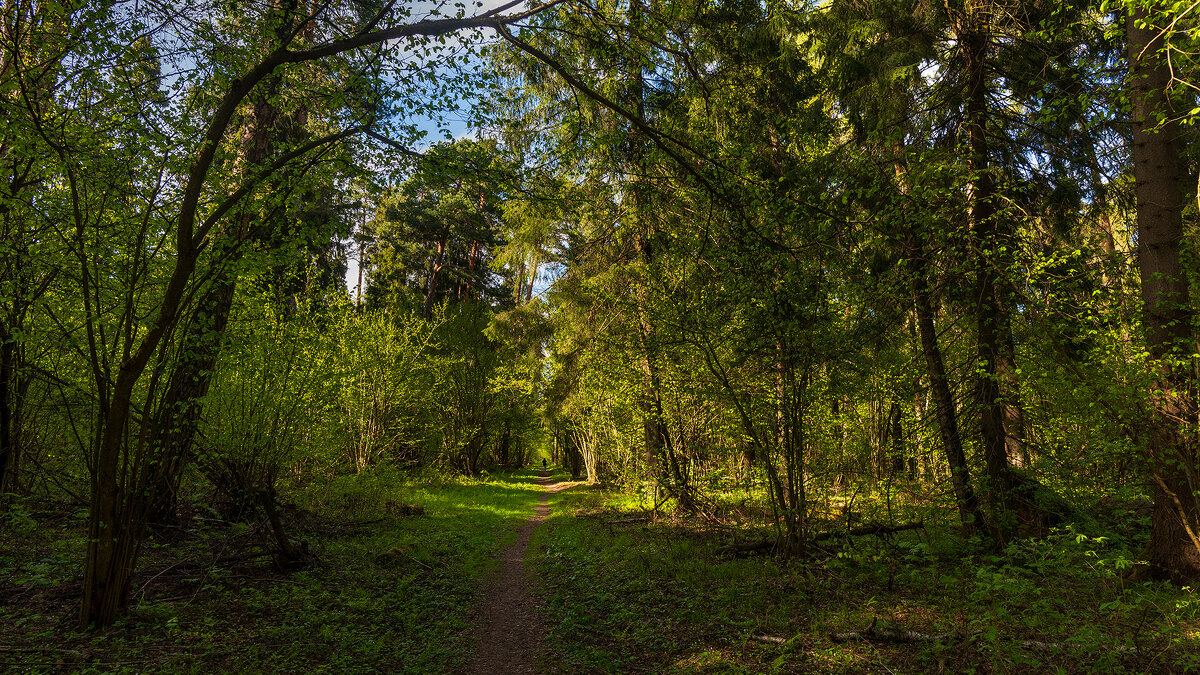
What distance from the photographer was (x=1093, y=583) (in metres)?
5.58

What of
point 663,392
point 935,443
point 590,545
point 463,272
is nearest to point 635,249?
point 663,392

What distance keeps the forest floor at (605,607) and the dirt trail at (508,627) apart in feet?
0.10

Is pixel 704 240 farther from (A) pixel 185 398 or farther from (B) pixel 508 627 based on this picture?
(A) pixel 185 398

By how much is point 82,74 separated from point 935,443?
920 centimetres

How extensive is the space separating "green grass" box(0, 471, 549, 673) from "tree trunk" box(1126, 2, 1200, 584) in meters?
6.41

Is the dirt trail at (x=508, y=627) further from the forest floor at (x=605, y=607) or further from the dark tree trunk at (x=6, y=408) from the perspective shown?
the dark tree trunk at (x=6, y=408)

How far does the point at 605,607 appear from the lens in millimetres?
6395

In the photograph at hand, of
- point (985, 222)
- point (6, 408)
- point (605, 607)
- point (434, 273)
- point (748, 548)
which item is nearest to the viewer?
point (6, 408)

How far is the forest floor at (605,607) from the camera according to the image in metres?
4.20

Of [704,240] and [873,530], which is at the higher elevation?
[704,240]

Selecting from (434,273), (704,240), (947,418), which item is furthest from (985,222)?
(434,273)

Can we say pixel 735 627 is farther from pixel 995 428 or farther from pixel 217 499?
pixel 217 499

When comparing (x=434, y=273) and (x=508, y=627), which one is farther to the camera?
(x=434, y=273)

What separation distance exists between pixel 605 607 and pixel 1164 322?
6.15 metres
